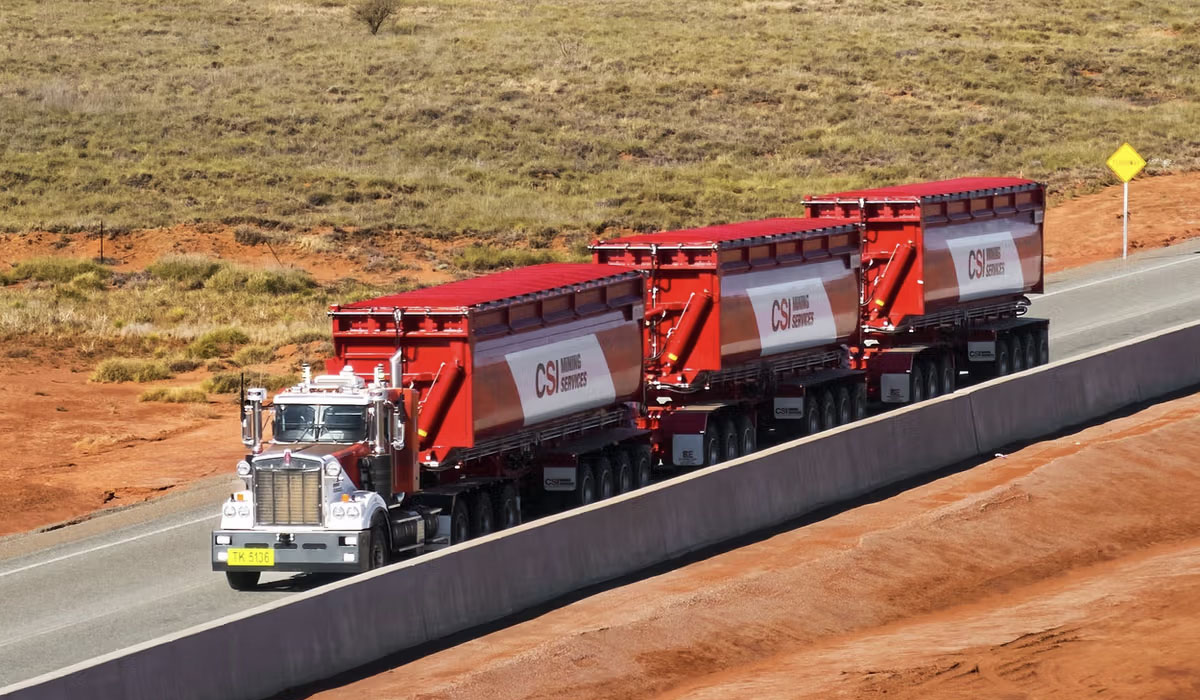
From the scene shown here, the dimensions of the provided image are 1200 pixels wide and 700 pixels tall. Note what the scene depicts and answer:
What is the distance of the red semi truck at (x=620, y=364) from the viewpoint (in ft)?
62.0

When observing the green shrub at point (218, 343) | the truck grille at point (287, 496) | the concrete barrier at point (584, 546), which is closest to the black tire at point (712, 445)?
the concrete barrier at point (584, 546)

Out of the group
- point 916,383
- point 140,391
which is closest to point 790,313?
point 916,383

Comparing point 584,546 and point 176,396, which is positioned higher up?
point 584,546

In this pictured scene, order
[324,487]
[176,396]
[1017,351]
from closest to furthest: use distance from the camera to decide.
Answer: [324,487]
[1017,351]
[176,396]

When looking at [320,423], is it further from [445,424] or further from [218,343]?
[218,343]

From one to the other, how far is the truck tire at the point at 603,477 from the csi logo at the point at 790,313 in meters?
4.43

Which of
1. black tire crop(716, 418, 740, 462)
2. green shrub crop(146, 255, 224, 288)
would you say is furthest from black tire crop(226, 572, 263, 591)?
green shrub crop(146, 255, 224, 288)

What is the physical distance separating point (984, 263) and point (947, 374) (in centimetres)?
216

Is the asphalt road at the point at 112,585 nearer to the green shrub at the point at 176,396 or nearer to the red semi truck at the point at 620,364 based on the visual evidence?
the red semi truck at the point at 620,364

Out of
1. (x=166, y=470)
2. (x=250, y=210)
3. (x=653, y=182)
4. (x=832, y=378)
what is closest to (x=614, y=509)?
(x=832, y=378)

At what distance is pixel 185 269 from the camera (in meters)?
46.1

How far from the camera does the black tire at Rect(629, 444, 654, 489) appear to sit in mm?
24297

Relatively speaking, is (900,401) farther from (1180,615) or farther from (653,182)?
(653,182)

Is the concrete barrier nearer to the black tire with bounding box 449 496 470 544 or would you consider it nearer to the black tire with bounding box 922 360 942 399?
the black tire with bounding box 449 496 470 544
